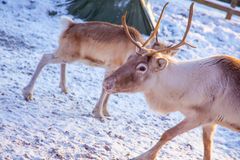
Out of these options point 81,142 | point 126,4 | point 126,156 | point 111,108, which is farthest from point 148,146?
point 126,4

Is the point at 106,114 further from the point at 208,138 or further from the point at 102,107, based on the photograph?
the point at 208,138

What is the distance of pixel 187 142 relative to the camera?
5.79 meters

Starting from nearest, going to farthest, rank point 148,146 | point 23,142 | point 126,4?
point 23,142, point 148,146, point 126,4

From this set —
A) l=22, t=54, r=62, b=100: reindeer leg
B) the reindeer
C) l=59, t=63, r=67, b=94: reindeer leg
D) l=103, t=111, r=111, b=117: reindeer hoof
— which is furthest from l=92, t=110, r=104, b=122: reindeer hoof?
the reindeer

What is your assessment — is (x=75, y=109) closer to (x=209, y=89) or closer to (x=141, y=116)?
(x=141, y=116)

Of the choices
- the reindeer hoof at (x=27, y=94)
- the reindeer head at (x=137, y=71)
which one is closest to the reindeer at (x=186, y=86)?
the reindeer head at (x=137, y=71)

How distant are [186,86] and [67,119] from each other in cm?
164

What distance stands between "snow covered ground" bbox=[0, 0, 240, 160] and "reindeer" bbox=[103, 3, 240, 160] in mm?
680

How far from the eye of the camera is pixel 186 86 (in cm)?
474

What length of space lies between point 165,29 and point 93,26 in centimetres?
490

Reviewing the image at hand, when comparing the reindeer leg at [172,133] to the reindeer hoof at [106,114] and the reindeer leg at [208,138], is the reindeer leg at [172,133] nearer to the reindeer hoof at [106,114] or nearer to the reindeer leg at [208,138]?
the reindeer leg at [208,138]

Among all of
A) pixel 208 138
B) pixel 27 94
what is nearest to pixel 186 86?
pixel 208 138

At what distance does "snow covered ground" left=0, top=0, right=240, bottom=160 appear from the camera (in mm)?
4664

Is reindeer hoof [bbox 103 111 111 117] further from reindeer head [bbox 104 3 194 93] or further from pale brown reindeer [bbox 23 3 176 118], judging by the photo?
reindeer head [bbox 104 3 194 93]
